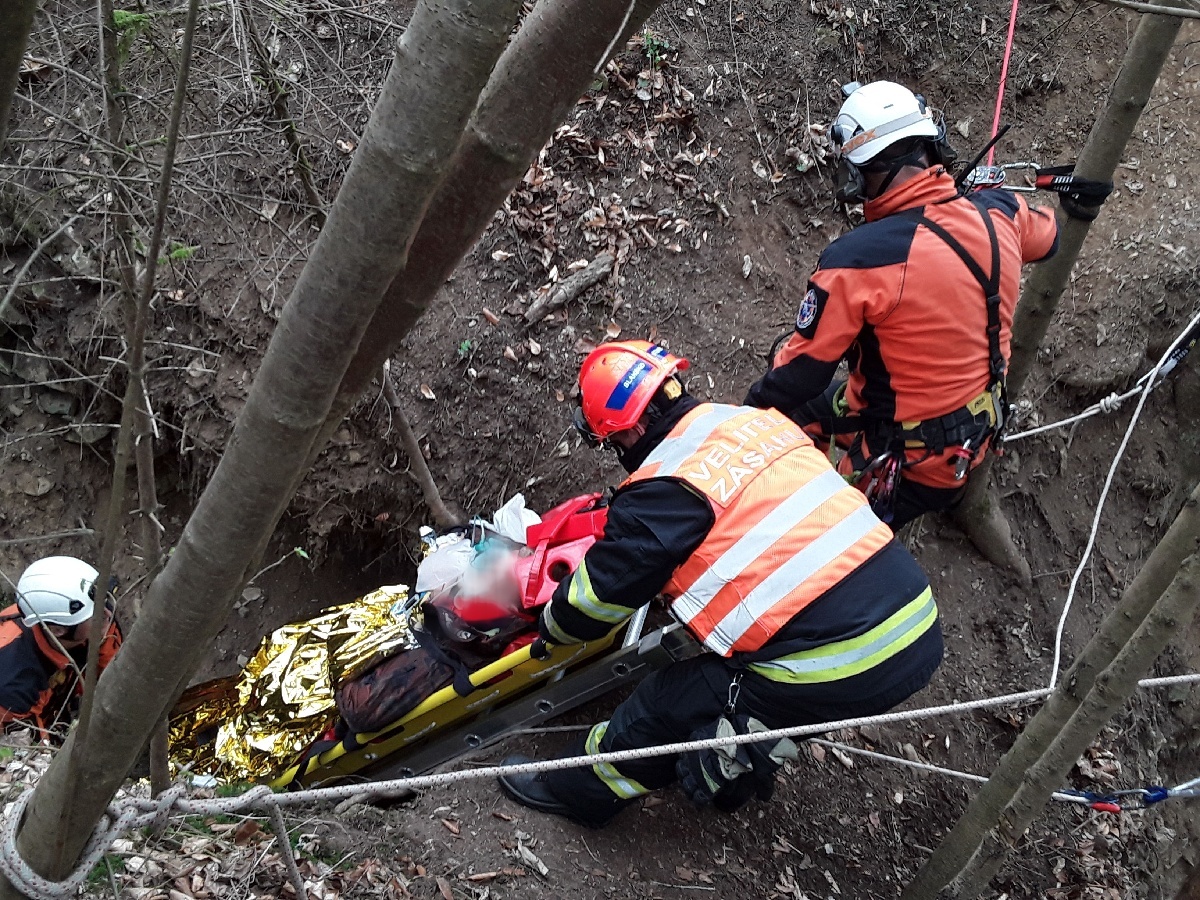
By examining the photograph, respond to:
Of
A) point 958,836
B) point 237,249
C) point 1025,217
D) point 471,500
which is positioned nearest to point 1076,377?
point 1025,217

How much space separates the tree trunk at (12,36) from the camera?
1.15 metres

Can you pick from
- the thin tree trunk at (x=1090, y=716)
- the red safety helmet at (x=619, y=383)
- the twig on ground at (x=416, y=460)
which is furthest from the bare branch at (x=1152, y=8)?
the twig on ground at (x=416, y=460)

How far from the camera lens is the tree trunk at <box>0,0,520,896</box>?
1.09 metres

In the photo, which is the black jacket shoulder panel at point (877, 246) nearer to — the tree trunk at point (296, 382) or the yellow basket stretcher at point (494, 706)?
the yellow basket stretcher at point (494, 706)

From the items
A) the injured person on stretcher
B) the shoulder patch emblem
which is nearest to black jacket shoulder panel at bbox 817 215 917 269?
the shoulder patch emblem

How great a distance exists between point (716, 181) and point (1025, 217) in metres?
2.20

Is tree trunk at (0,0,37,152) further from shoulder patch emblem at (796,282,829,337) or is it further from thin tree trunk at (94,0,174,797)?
shoulder patch emblem at (796,282,829,337)

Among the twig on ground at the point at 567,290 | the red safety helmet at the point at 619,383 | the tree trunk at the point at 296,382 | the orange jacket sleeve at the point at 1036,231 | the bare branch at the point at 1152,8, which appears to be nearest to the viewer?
the tree trunk at the point at 296,382

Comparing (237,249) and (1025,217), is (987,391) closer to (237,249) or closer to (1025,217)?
(1025,217)

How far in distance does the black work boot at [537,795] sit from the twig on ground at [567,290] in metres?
2.50

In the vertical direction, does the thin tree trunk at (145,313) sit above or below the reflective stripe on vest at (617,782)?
above

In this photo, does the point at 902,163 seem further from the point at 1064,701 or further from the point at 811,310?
the point at 1064,701

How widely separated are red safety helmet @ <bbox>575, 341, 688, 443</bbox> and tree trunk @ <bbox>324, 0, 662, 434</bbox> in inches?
70.5

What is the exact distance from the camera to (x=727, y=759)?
3170 mm
